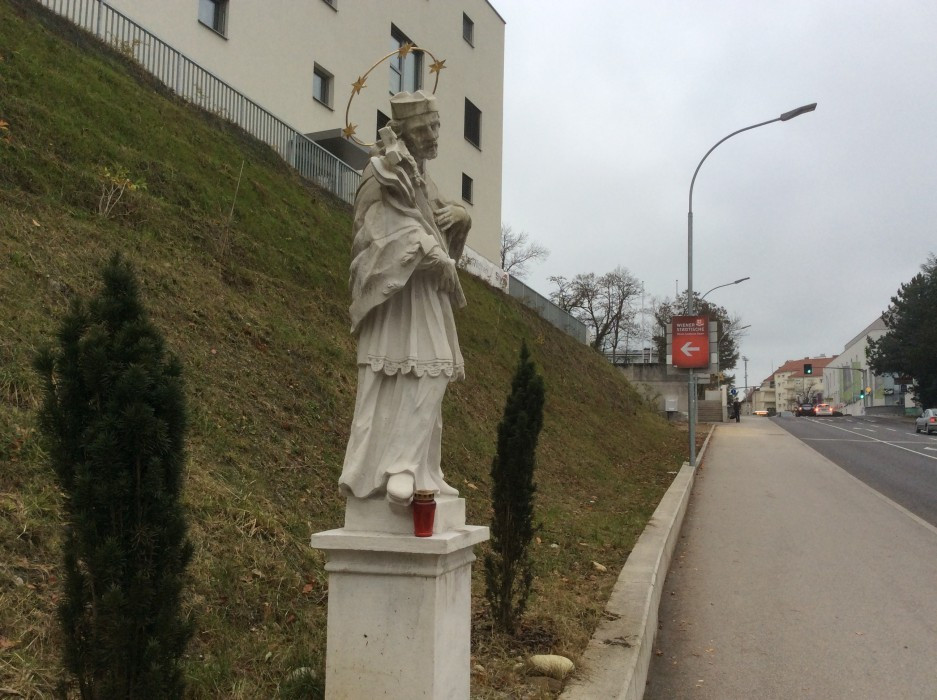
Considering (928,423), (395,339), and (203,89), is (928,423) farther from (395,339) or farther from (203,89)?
(395,339)

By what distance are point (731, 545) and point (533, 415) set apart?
17.6 feet

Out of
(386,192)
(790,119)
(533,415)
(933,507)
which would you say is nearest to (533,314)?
(790,119)

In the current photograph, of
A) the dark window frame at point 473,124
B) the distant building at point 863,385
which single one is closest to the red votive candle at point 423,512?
the dark window frame at point 473,124

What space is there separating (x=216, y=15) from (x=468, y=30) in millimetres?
13245

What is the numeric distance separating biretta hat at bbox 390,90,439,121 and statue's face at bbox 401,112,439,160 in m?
0.03

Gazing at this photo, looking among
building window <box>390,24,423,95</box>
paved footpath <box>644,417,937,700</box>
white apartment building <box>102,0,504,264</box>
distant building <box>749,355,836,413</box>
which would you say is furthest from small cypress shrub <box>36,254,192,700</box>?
distant building <box>749,355,836,413</box>

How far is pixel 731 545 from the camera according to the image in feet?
31.1

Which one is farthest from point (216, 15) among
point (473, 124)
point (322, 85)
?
point (473, 124)

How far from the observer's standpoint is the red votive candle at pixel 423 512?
3.27 m

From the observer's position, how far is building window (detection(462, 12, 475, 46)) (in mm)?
28000

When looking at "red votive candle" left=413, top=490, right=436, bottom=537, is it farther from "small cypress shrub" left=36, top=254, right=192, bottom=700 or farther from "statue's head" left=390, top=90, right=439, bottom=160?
"statue's head" left=390, top=90, right=439, bottom=160

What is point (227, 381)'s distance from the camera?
721cm

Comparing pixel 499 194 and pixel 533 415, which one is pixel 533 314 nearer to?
pixel 499 194

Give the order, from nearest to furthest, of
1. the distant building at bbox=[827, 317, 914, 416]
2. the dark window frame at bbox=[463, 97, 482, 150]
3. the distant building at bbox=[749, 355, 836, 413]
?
the dark window frame at bbox=[463, 97, 482, 150] → the distant building at bbox=[827, 317, 914, 416] → the distant building at bbox=[749, 355, 836, 413]
